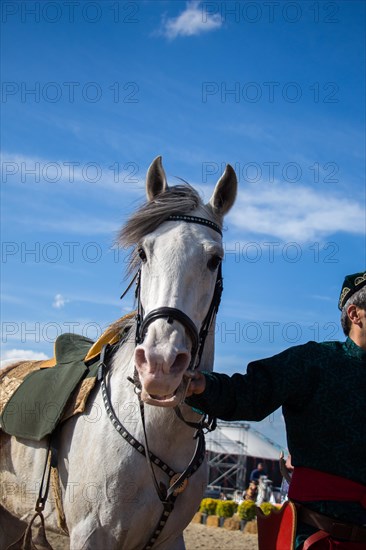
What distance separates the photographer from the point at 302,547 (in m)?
2.71

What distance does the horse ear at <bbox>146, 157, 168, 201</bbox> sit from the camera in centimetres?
399

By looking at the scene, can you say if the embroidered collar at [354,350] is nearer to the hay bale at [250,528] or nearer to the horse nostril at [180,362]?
the horse nostril at [180,362]

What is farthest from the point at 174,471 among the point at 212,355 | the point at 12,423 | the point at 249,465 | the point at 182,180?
the point at 249,465

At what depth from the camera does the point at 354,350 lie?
2.92 meters

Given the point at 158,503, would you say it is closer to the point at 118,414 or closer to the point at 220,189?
the point at 118,414

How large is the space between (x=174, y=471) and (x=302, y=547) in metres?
1.07

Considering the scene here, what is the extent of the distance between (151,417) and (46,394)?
1077 millimetres

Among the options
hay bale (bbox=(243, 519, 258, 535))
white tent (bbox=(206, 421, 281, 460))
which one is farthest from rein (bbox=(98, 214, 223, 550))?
white tent (bbox=(206, 421, 281, 460))

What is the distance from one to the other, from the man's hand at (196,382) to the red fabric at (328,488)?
0.62m

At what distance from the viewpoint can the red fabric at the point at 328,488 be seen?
2721 mm

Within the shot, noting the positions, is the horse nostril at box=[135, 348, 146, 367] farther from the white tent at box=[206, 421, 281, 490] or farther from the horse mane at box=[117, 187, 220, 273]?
the white tent at box=[206, 421, 281, 490]

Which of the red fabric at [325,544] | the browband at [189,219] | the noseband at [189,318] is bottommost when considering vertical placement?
the red fabric at [325,544]

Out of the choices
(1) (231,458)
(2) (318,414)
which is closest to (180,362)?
(2) (318,414)

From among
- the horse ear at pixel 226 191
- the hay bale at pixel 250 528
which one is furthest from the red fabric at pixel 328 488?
the hay bale at pixel 250 528
